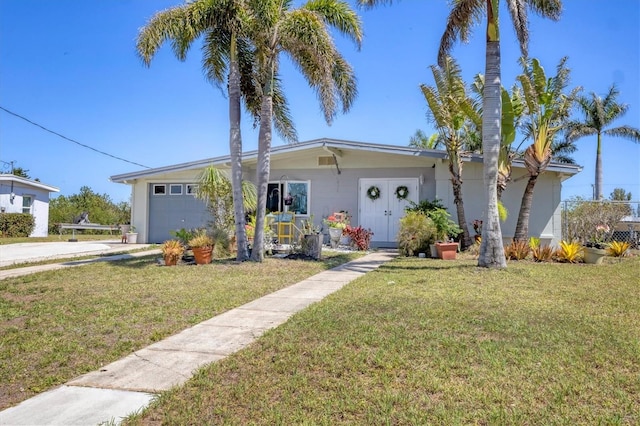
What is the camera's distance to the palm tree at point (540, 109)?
447 inches

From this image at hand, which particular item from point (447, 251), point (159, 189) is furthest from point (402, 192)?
point (159, 189)

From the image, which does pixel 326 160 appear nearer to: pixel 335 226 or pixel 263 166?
pixel 335 226

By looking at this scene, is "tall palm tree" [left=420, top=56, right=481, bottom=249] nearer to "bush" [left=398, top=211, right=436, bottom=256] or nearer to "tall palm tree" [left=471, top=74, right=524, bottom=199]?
"tall palm tree" [left=471, top=74, right=524, bottom=199]

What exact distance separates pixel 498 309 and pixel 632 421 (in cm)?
268

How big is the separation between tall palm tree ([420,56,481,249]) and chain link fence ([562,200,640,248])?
4252 millimetres

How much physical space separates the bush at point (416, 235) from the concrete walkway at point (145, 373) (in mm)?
6670

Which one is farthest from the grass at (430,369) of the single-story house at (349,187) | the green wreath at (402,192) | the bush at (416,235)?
the green wreath at (402,192)

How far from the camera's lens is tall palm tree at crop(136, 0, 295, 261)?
916 cm

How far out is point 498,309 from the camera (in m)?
5.16

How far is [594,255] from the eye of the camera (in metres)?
10.4

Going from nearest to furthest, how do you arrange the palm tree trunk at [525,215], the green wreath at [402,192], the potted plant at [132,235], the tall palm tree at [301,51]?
the tall palm tree at [301,51] → the palm tree trunk at [525,215] → the green wreath at [402,192] → the potted plant at [132,235]

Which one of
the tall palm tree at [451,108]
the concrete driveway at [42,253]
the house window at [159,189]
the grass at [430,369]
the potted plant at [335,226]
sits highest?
the tall palm tree at [451,108]

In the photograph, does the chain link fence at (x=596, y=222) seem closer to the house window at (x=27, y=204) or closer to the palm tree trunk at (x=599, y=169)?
the palm tree trunk at (x=599, y=169)

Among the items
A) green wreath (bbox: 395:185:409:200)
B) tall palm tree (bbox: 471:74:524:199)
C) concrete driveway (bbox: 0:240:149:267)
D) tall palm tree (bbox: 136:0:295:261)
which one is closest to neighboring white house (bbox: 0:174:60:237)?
concrete driveway (bbox: 0:240:149:267)
